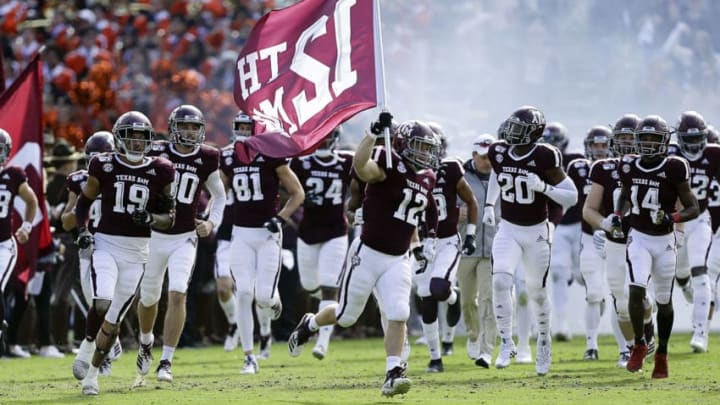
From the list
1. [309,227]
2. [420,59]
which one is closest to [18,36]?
[420,59]

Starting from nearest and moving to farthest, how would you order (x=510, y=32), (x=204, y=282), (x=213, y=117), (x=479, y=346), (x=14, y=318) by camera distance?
(x=479, y=346) → (x=14, y=318) → (x=204, y=282) → (x=213, y=117) → (x=510, y=32)

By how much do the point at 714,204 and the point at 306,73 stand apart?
5.06 meters

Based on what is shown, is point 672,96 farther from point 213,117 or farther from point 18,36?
point 18,36

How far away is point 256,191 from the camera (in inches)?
498

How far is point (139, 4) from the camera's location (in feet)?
75.8

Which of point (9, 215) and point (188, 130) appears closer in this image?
point (188, 130)

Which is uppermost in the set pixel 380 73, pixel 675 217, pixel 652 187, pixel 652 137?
pixel 380 73

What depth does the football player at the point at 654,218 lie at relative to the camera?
10836mm

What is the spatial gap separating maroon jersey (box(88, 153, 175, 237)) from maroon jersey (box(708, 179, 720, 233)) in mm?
5907

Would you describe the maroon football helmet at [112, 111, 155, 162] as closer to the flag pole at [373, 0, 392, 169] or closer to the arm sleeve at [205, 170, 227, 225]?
the arm sleeve at [205, 170, 227, 225]

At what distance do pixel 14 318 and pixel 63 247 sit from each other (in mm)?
896

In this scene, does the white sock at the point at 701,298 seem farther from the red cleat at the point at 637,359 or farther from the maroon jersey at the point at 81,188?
the maroon jersey at the point at 81,188

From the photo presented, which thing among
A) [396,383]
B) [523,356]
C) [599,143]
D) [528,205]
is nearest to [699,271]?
[599,143]

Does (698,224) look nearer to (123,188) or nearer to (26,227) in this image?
(123,188)
